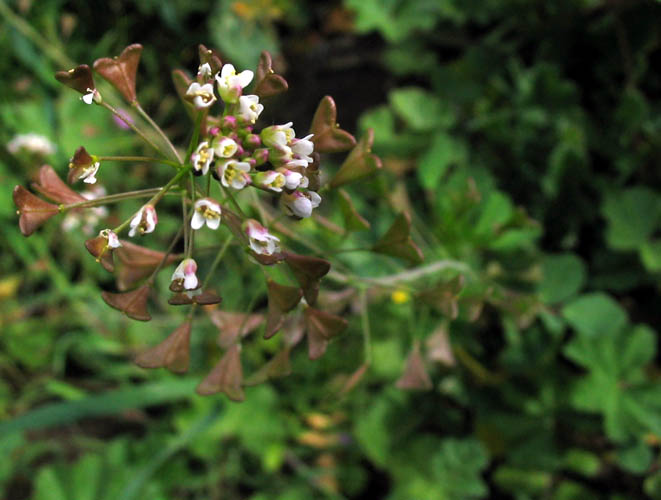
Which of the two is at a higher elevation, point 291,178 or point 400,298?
point 291,178

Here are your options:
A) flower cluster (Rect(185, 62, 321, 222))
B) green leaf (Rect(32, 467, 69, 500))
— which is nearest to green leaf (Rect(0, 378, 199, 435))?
green leaf (Rect(32, 467, 69, 500))

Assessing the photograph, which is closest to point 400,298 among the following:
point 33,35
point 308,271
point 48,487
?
point 308,271

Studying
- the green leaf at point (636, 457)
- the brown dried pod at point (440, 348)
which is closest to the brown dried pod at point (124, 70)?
the brown dried pod at point (440, 348)

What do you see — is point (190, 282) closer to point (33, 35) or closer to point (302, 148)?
point (302, 148)

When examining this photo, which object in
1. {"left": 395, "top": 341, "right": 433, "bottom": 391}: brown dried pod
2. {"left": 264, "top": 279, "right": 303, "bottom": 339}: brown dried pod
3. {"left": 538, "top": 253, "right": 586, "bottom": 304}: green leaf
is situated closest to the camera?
{"left": 264, "top": 279, "right": 303, "bottom": 339}: brown dried pod

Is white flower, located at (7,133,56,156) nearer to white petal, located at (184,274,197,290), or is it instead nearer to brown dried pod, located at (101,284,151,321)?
brown dried pod, located at (101,284,151,321)

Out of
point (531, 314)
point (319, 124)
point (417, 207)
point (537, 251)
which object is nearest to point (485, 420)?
point (531, 314)

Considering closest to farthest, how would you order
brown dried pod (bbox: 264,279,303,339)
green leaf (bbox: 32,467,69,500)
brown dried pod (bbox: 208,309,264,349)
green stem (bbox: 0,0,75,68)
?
1. brown dried pod (bbox: 264,279,303,339)
2. brown dried pod (bbox: 208,309,264,349)
3. green leaf (bbox: 32,467,69,500)
4. green stem (bbox: 0,0,75,68)
